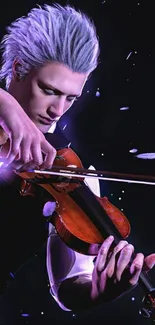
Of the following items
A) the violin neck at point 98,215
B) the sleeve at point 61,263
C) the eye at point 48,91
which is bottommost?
the sleeve at point 61,263

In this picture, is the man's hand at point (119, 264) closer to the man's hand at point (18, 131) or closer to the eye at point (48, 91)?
the man's hand at point (18, 131)

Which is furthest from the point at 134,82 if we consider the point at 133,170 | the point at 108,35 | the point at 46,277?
the point at 46,277

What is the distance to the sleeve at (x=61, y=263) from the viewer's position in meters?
1.42

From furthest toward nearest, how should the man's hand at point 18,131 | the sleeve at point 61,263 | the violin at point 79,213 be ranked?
the sleeve at point 61,263
the violin at point 79,213
the man's hand at point 18,131

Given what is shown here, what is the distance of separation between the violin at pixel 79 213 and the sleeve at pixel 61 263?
0.15m

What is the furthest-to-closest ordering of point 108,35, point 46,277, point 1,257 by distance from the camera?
point 108,35 < point 46,277 < point 1,257

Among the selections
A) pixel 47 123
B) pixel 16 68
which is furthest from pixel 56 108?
pixel 16 68

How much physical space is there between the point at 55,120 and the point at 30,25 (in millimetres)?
295

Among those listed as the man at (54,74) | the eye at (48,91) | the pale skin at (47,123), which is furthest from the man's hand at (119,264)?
the eye at (48,91)

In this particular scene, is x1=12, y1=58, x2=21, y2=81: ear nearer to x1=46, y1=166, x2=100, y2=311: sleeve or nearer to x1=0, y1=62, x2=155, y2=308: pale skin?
x1=0, y1=62, x2=155, y2=308: pale skin

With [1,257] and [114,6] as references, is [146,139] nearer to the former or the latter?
[114,6]

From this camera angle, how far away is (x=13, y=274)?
1441 mm

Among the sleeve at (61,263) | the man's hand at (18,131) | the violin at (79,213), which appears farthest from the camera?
the sleeve at (61,263)

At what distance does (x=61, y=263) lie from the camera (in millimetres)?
1438
